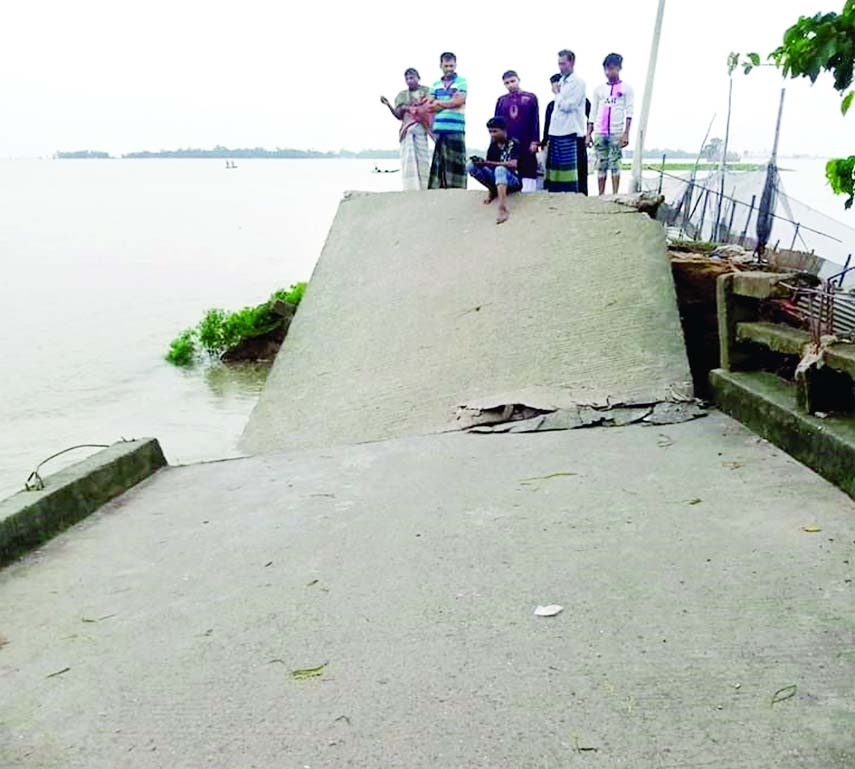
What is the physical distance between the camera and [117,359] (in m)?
15.8

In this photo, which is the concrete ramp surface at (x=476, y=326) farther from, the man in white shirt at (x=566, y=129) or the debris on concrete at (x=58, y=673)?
the debris on concrete at (x=58, y=673)

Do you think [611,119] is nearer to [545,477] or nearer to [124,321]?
[545,477]

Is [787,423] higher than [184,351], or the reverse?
[787,423]

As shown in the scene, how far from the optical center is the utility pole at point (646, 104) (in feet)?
33.7

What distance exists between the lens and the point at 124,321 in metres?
20.5

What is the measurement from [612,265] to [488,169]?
69.8 inches

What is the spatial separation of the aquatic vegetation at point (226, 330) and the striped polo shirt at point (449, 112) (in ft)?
13.3

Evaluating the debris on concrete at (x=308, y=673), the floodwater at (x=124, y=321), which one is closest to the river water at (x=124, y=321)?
the floodwater at (x=124, y=321)

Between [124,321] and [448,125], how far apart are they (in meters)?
13.9

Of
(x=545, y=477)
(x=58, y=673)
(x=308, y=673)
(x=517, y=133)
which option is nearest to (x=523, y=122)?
(x=517, y=133)

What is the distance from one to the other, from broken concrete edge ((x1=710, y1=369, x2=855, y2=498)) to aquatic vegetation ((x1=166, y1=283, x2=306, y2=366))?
8.23 m

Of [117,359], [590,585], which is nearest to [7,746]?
[590,585]

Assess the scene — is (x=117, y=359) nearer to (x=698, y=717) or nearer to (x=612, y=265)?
(x=612, y=265)

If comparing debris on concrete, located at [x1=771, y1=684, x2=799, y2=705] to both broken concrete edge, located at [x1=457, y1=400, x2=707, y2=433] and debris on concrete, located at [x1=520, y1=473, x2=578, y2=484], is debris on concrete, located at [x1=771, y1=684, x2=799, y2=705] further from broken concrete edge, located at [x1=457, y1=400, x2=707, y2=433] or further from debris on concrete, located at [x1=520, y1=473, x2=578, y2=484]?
broken concrete edge, located at [x1=457, y1=400, x2=707, y2=433]
